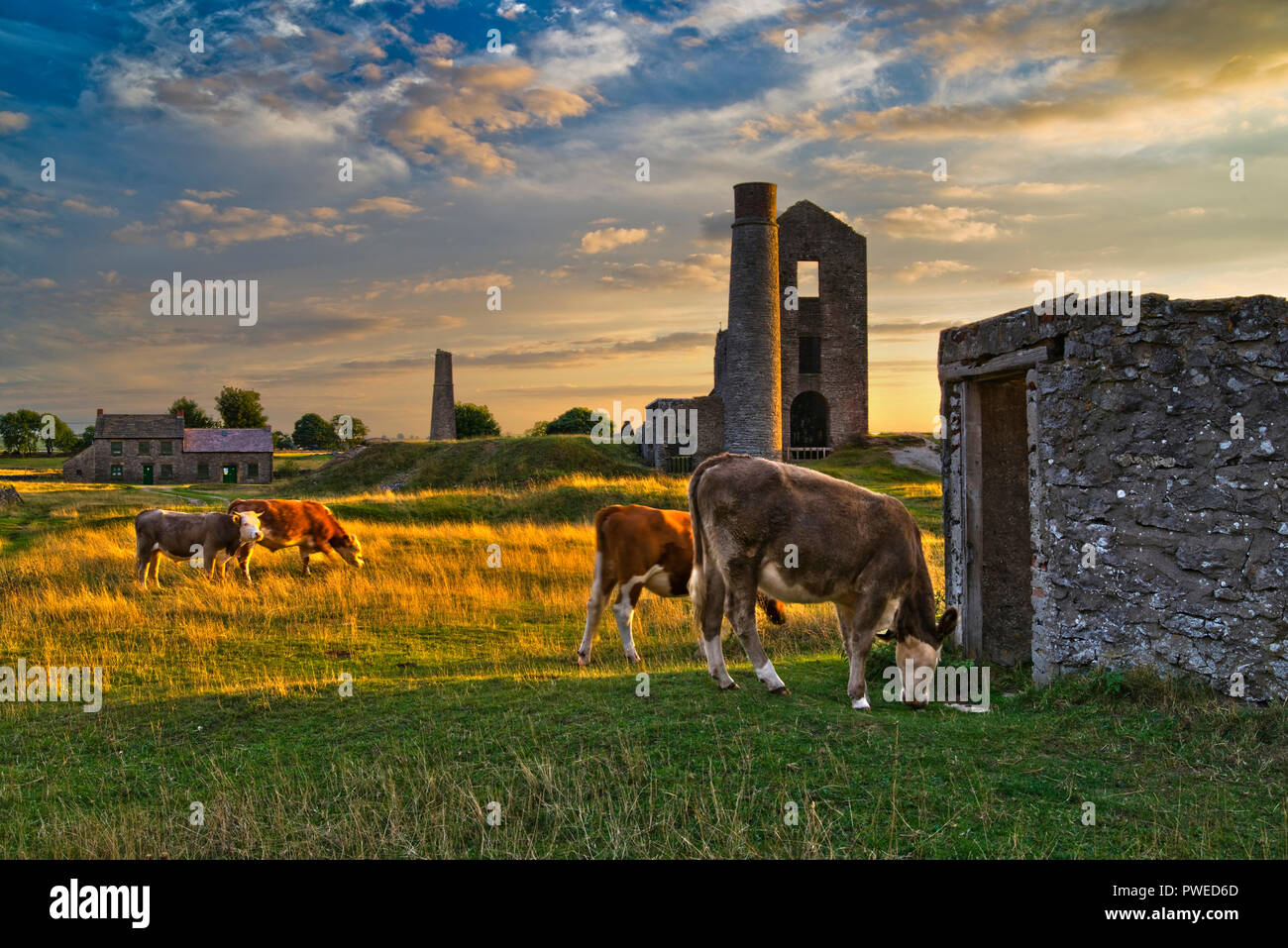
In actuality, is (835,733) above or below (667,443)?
below

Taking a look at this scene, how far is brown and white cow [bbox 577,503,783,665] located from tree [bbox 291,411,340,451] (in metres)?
110

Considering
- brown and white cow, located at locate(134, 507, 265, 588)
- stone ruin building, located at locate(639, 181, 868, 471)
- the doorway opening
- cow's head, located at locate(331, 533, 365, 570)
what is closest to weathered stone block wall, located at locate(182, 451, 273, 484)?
stone ruin building, located at locate(639, 181, 868, 471)

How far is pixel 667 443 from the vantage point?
139 feet

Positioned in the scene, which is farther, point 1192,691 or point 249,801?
point 1192,691

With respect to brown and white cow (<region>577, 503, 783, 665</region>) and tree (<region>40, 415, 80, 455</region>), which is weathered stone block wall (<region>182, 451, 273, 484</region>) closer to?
tree (<region>40, 415, 80, 455</region>)

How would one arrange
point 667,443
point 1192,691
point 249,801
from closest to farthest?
point 249,801
point 1192,691
point 667,443

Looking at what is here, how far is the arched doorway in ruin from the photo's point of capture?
5147 centimetres

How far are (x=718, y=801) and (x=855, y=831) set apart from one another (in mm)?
855

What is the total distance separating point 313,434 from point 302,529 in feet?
344

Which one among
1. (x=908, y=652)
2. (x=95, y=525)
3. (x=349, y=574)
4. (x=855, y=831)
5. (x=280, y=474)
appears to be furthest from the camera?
(x=280, y=474)

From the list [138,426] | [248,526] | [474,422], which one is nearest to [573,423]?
[474,422]

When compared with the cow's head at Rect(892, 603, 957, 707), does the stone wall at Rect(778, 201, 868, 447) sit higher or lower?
higher

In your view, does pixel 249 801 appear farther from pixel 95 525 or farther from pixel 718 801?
pixel 95 525

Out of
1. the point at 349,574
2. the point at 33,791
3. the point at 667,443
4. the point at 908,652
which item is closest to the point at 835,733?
the point at 908,652
